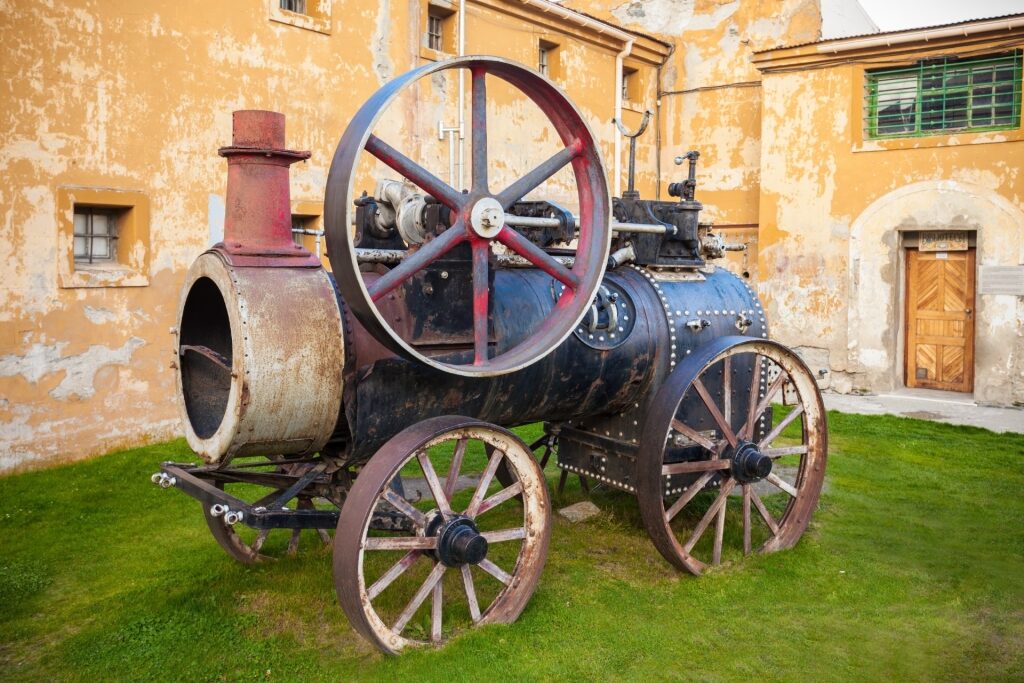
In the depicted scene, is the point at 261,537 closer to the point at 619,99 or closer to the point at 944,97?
the point at 619,99

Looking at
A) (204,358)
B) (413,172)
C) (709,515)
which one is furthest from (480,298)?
(709,515)

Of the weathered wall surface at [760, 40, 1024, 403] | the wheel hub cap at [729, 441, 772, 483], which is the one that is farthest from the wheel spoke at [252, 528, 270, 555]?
the weathered wall surface at [760, 40, 1024, 403]

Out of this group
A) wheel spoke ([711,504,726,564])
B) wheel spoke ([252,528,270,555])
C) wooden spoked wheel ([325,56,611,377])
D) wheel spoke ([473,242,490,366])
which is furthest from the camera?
wheel spoke ([252,528,270,555])

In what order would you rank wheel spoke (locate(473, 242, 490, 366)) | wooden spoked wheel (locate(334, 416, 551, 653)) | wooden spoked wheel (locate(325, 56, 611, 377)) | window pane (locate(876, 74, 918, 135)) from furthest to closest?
window pane (locate(876, 74, 918, 135)), wheel spoke (locate(473, 242, 490, 366)), wooden spoked wheel (locate(334, 416, 551, 653)), wooden spoked wheel (locate(325, 56, 611, 377))

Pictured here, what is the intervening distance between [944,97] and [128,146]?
974 cm

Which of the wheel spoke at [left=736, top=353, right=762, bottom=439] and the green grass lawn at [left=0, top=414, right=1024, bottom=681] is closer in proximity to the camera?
the green grass lawn at [left=0, top=414, right=1024, bottom=681]

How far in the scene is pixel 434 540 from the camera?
3.98 m

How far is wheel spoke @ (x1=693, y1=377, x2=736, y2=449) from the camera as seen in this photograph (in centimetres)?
497

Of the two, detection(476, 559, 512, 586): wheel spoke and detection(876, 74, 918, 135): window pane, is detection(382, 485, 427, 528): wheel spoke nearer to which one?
detection(476, 559, 512, 586): wheel spoke

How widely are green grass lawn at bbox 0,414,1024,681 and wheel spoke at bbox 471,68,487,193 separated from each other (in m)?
2.06

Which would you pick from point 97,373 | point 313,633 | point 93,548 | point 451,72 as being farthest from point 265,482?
point 451,72

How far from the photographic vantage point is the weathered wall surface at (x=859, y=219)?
10945mm

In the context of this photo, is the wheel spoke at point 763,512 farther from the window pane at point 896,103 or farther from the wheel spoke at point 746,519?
the window pane at point 896,103

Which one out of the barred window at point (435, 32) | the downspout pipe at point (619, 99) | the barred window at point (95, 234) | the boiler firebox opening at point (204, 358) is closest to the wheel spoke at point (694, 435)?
the boiler firebox opening at point (204, 358)
